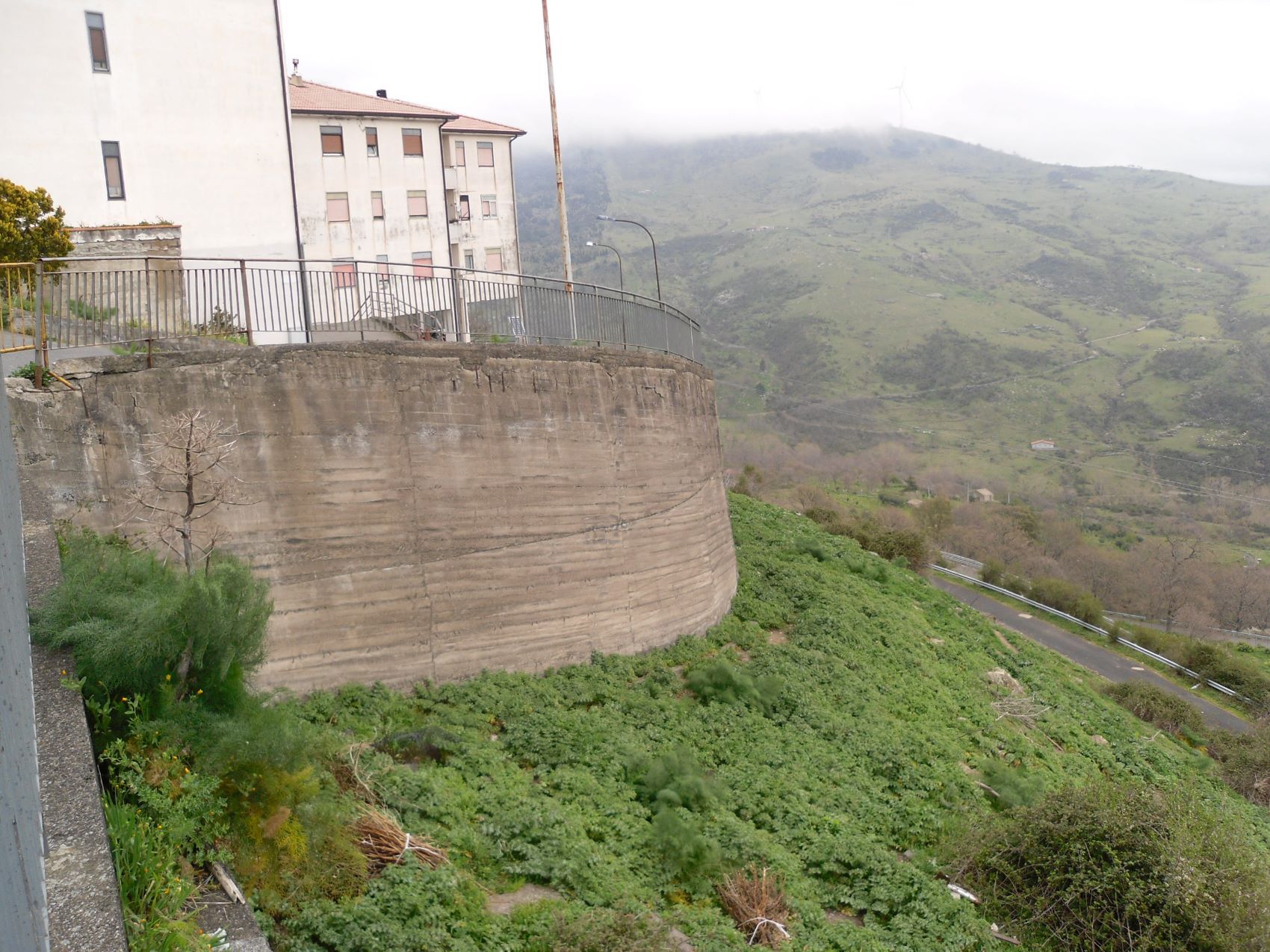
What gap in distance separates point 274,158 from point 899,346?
109129mm

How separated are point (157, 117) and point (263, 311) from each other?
11361 mm

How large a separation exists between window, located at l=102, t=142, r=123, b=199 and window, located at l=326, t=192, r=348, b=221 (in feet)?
33.8

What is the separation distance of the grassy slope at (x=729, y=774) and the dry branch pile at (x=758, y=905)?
0.63 ft

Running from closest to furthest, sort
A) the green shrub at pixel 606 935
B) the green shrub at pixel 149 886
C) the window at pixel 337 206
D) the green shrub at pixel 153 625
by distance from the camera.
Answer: the green shrub at pixel 149 886
the green shrub at pixel 153 625
the green shrub at pixel 606 935
the window at pixel 337 206

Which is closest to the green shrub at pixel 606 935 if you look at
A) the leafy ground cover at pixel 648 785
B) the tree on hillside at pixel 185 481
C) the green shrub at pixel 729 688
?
the leafy ground cover at pixel 648 785

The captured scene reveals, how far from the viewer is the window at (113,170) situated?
65.2 feet

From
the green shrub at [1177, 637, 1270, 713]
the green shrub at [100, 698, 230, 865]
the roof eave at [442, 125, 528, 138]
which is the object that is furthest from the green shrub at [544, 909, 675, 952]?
the green shrub at [1177, 637, 1270, 713]

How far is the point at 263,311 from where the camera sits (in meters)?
12.4

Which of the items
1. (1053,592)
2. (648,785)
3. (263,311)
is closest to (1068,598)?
(1053,592)

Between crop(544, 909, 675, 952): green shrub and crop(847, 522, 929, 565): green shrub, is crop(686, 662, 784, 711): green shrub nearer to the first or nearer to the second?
crop(544, 909, 675, 952): green shrub

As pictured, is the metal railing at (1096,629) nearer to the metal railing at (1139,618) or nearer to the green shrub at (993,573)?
the green shrub at (993,573)

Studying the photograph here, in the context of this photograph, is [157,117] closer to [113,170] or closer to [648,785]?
[113,170]

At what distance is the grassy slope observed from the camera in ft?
29.6

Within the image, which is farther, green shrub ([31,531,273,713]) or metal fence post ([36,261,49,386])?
metal fence post ([36,261,49,386])
